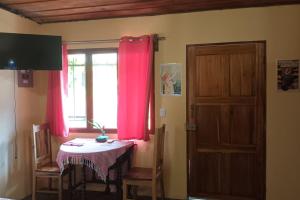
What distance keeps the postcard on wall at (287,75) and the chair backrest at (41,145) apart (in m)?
2.90

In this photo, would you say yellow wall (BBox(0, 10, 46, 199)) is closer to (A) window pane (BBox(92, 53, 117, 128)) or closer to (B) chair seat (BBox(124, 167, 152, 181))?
(A) window pane (BBox(92, 53, 117, 128))

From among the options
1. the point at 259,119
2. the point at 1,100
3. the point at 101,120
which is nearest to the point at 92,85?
the point at 101,120

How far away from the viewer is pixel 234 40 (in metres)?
3.48

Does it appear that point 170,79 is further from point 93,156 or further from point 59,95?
point 59,95

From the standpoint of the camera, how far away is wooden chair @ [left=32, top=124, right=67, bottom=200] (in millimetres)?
3566

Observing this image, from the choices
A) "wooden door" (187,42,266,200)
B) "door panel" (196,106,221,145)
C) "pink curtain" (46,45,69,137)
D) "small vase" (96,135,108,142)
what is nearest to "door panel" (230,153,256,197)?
Answer: "wooden door" (187,42,266,200)

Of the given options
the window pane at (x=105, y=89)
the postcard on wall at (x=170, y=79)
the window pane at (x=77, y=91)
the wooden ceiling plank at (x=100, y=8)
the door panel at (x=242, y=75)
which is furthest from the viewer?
the window pane at (x=77, y=91)

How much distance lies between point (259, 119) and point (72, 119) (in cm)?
239

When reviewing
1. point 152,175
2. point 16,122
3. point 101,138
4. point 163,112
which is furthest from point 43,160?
point 163,112

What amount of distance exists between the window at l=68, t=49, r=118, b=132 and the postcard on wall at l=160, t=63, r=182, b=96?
0.64 m

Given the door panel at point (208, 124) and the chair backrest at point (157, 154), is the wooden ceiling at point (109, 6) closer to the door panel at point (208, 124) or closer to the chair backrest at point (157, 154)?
the door panel at point (208, 124)

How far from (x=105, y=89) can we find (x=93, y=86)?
6.6 inches

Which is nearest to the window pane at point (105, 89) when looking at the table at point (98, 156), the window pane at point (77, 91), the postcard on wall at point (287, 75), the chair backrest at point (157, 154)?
the window pane at point (77, 91)

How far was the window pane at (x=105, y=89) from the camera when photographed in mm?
3920
